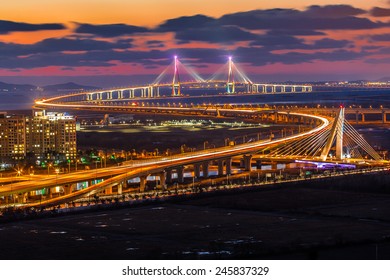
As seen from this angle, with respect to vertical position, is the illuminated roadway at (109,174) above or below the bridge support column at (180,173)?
above

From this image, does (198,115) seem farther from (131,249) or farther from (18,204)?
(131,249)

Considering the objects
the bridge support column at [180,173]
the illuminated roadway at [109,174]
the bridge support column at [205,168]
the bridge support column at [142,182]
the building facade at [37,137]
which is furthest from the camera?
the building facade at [37,137]

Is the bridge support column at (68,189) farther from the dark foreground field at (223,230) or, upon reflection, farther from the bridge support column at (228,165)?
the bridge support column at (228,165)

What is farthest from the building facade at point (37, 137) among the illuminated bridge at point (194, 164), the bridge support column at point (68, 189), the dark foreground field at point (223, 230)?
the dark foreground field at point (223, 230)

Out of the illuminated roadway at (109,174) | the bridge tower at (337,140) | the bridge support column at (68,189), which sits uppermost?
the bridge tower at (337,140)

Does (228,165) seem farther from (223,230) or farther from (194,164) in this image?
(223,230)

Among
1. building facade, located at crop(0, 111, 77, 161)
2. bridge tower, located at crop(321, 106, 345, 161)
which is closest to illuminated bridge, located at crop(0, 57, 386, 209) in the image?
bridge tower, located at crop(321, 106, 345, 161)

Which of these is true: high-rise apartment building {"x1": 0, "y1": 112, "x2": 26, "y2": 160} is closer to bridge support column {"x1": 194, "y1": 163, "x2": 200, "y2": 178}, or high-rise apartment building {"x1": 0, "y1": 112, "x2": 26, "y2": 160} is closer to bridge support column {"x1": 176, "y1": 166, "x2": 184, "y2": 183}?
bridge support column {"x1": 194, "y1": 163, "x2": 200, "y2": 178}

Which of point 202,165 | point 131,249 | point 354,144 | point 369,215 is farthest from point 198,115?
Result: point 131,249

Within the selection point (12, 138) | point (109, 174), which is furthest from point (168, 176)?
point (12, 138)
